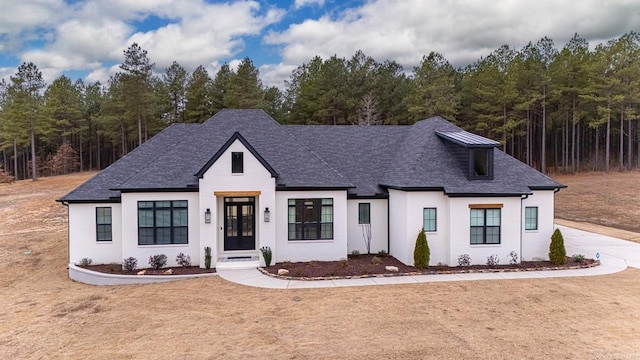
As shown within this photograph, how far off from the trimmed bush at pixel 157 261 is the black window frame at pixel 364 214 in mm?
9085

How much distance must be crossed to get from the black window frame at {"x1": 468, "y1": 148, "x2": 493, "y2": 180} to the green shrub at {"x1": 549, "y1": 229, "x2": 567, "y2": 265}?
370cm

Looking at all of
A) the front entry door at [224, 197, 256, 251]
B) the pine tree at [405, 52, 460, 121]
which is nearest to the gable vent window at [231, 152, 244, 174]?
the front entry door at [224, 197, 256, 251]

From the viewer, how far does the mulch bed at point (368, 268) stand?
15.3 meters

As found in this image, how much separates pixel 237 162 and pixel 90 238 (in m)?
7.34

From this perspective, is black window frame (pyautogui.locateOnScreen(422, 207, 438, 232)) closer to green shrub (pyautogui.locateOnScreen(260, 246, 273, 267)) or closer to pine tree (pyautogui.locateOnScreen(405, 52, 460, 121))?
green shrub (pyautogui.locateOnScreen(260, 246, 273, 267))

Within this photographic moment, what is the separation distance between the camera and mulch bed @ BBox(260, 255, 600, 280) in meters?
15.3

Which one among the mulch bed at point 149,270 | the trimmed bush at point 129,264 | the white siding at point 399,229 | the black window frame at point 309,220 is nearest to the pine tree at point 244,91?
the black window frame at point 309,220

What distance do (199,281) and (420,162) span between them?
35.9 feet

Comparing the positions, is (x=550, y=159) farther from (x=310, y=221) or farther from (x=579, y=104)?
(x=310, y=221)

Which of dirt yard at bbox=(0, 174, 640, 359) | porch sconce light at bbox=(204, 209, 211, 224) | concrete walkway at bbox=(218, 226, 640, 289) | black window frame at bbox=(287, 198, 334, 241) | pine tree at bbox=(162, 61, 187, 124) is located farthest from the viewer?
pine tree at bbox=(162, 61, 187, 124)

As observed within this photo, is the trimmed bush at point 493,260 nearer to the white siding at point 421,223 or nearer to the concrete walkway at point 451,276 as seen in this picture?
the concrete walkway at point 451,276

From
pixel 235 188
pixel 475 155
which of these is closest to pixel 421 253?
pixel 475 155

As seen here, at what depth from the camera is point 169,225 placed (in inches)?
658

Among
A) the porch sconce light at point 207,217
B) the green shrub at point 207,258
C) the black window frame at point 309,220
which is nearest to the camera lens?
the green shrub at point 207,258
